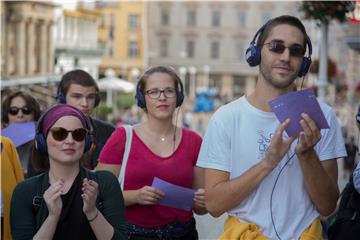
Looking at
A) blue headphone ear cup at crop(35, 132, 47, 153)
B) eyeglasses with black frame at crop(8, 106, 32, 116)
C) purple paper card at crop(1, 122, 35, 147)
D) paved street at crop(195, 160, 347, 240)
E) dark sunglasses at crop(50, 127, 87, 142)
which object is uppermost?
dark sunglasses at crop(50, 127, 87, 142)

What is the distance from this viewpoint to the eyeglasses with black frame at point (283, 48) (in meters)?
3.69

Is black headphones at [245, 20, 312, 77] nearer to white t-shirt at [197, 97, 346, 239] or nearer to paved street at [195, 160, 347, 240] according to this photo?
white t-shirt at [197, 97, 346, 239]

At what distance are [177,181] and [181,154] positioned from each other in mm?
177

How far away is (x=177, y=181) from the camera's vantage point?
15.5ft

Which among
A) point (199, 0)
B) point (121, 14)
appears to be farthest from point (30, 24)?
point (199, 0)

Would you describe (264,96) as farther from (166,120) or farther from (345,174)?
(345,174)

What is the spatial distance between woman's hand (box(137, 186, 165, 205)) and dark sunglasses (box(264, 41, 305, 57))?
4.16ft

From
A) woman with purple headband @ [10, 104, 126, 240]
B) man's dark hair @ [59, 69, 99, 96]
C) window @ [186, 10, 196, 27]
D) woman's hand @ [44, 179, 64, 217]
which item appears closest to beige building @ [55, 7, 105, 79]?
window @ [186, 10, 196, 27]

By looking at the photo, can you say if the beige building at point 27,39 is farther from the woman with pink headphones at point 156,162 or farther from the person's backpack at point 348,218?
the person's backpack at point 348,218

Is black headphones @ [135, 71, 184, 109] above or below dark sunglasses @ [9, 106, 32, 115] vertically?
above

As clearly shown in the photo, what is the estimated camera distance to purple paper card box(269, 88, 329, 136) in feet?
11.2

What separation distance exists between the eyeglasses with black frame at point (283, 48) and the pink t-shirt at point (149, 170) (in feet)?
4.20

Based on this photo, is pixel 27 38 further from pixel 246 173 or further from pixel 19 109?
pixel 246 173

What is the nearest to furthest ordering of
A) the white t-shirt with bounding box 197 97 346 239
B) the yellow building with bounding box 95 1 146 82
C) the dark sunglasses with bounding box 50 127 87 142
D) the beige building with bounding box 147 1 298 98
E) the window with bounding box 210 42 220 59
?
the white t-shirt with bounding box 197 97 346 239 → the dark sunglasses with bounding box 50 127 87 142 → the yellow building with bounding box 95 1 146 82 → the beige building with bounding box 147 1 298 98 → the window with bounding box 210 42 220 59
